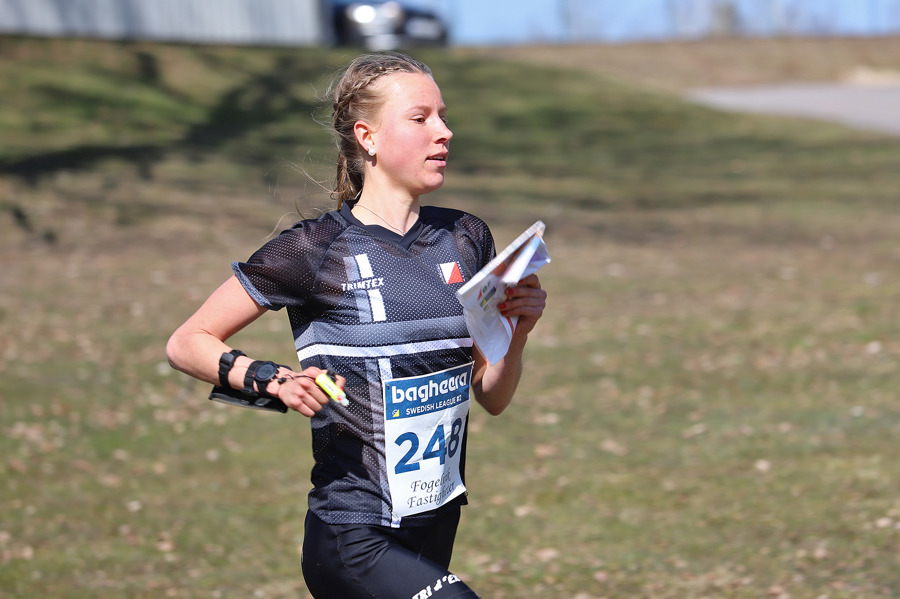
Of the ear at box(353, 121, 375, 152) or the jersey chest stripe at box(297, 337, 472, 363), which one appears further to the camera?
the ear at box(353, 121, 375, 152)

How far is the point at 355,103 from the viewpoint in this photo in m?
3.02

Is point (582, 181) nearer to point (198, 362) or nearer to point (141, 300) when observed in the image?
point (141, 300)

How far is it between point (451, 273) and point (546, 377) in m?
6.38

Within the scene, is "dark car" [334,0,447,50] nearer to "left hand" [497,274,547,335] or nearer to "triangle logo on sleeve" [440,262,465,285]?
"triangle logo on sleeve" [440,262,465,285]

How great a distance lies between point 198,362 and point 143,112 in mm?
20189

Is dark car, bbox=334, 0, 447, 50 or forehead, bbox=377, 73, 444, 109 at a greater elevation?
dark car, bbox=334, 0, 447, 50

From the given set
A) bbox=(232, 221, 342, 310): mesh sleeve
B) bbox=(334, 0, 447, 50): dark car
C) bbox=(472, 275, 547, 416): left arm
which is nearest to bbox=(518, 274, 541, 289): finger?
bbox=(472, 275, 547, 416): left arm

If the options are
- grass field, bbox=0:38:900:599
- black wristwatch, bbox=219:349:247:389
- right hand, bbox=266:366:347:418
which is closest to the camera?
right hand, bbox=266:366:347:418

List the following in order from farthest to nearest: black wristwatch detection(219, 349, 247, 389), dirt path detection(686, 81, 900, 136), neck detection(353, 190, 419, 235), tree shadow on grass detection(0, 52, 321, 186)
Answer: dirt path detection(686, 81, 900, 136)
tree shadow on grass detection(0, 52, 321, 186)
neck detection(353, 190, 419, 235)
black wristwatch detection(219, 349, 247, 389)

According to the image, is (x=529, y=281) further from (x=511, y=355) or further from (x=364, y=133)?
(x=364, y=133)

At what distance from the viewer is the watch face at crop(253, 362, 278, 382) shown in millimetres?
2691

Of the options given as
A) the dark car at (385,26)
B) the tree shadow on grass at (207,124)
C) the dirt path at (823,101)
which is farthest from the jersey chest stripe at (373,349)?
the dark car at (385,26)

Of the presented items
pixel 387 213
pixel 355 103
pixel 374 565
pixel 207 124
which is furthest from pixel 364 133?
pixel 207 124

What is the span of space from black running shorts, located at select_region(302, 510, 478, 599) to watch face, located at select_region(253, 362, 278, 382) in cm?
47
